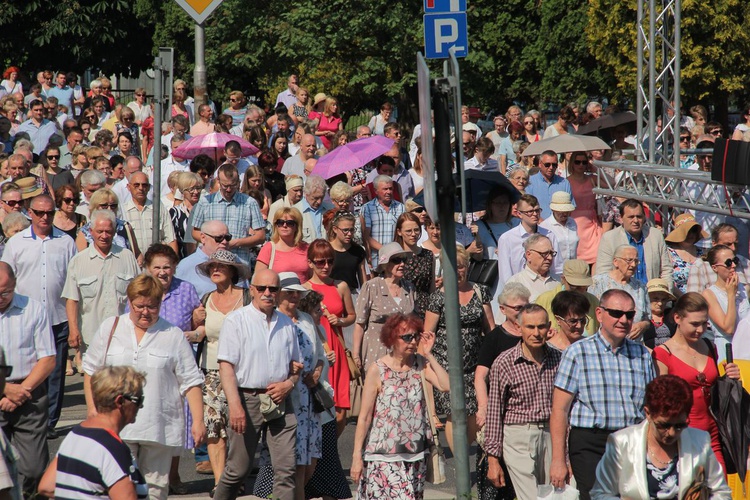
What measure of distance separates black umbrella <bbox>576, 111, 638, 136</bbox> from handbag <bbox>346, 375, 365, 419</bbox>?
7.69 m

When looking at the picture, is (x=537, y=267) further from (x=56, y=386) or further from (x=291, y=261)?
Answer: (x=56, y=386)

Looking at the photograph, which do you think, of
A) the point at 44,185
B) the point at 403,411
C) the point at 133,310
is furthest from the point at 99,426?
the point at 44,185

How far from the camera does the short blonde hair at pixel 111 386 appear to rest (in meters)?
6.06

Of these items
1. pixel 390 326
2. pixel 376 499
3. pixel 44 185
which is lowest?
pixel 376 499

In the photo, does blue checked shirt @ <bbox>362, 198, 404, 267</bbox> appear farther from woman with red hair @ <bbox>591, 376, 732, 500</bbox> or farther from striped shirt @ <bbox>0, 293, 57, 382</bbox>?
woman with red hair @ <bbox>591, 376, 732, 500</bbox>

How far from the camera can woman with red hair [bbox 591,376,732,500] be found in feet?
21.0

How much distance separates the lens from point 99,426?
5.99 meters

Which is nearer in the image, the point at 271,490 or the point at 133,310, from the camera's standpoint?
the point at 133,310

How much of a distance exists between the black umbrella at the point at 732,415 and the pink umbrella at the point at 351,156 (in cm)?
694

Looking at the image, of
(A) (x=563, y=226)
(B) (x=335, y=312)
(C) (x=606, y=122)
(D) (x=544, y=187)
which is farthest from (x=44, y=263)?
(C) (x=606, y=122)

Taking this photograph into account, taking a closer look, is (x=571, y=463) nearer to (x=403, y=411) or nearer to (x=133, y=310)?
(x=403, y=411)

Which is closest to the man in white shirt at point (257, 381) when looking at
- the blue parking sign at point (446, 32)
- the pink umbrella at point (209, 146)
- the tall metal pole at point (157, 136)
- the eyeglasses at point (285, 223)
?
the eyeglasses at point (285, 223)

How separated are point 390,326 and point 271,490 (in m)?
1.55

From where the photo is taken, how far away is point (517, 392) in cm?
824
